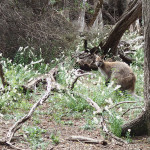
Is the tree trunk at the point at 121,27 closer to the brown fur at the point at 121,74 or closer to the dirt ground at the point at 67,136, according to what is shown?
the brown fur at the point at 121,74

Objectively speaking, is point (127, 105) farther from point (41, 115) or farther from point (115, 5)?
point (115, 5)

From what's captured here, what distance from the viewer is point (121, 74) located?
8.52 m

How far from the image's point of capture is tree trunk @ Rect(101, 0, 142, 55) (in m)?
10.2

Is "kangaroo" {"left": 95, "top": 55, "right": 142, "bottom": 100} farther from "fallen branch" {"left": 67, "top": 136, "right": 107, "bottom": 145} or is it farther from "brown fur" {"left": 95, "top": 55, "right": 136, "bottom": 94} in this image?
"fallen branch" {"left": 67, "top": 136, "right": 107, "bottom": 145}

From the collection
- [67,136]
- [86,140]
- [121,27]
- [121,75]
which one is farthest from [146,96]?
[121,27]

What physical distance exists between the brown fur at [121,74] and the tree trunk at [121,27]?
8.46 feet

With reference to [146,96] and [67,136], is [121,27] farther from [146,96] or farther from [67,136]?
[67,136]

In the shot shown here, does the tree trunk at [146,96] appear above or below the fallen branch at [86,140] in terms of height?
above

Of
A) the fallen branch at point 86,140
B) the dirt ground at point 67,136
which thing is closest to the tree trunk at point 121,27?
the dirt ground at point 67,136

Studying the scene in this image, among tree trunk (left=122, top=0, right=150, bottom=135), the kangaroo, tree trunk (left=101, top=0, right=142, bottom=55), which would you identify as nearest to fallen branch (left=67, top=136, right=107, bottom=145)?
tree trunk (left=122, top=0, right=150, bottom=135)

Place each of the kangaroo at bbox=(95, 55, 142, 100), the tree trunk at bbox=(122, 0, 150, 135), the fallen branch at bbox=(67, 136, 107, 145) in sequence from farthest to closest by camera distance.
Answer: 1. the kangaroo at bbox=(95, 55, 142, 100)
2. the fallen branch at bbox=(67, 136, 107, 145)
3. the tree trunk at bbox=(122, 0, 150, 135)

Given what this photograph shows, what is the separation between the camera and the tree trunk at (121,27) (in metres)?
10.2

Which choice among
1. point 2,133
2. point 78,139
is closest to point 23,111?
point 2,133

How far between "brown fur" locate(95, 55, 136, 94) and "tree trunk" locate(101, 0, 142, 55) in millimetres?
2579
